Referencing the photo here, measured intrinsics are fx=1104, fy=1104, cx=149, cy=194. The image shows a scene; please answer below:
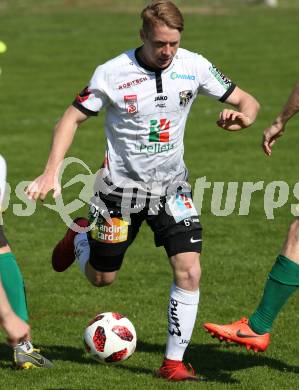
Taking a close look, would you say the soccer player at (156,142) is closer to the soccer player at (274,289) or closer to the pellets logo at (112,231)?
the pellets logo at (112,231)

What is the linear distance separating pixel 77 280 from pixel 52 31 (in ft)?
80.7

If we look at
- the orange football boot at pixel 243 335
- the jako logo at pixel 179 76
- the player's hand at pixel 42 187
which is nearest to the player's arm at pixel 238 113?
the jako logo at pixel 179 76

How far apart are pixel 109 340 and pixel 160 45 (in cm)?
220

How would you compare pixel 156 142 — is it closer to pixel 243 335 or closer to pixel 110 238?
pixel 110 238

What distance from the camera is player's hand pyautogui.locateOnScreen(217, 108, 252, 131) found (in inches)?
323

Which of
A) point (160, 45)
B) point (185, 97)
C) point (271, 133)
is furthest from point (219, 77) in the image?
point (160, 45)

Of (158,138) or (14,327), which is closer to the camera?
(14,327)

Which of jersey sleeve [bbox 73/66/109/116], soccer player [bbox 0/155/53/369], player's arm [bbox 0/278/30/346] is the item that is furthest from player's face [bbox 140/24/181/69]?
player's arm [bbox 0/278/30/346]

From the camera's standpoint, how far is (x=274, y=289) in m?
8.09

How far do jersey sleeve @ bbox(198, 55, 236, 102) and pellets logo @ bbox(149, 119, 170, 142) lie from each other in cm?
43

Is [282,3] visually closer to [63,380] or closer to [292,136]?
[292,136]

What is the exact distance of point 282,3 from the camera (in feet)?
146

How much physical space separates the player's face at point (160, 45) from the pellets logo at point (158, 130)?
0.42 meters

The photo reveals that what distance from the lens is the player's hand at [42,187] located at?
749 cm
